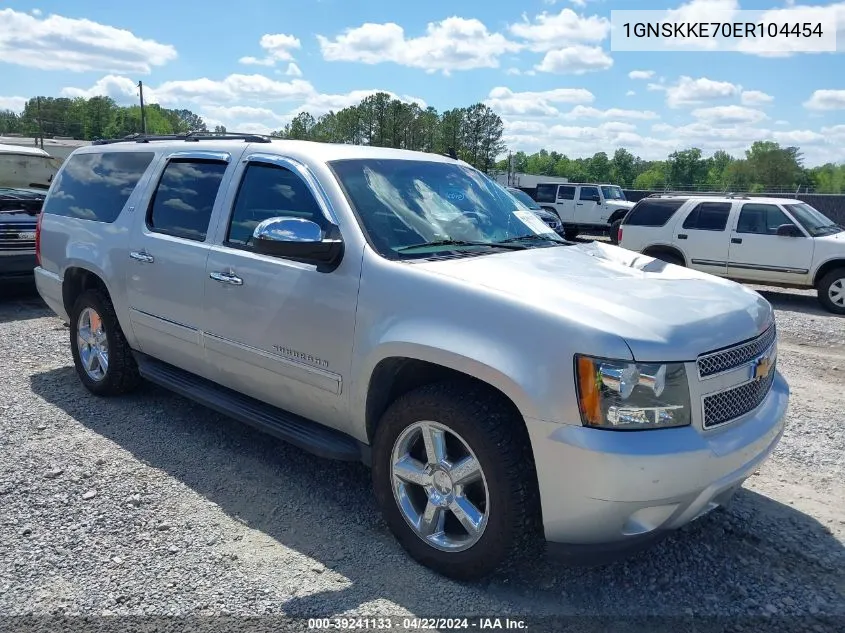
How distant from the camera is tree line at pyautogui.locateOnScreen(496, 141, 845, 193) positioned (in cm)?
7288

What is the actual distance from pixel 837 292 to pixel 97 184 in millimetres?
10372

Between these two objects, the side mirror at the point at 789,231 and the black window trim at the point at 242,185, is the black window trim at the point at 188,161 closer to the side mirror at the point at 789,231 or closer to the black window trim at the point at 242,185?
the black window trim at the point at 242,185

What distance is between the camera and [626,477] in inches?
96.6

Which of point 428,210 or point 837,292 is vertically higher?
point 428,210

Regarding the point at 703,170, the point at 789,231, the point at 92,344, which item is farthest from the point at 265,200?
the point at 703,170

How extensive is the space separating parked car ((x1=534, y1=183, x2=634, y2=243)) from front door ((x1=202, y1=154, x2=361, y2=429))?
19.8 m

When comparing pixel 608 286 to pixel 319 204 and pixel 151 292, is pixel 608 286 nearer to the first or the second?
pixel 319 204

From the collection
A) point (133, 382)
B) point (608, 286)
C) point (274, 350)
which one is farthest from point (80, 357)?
point (608, 286)

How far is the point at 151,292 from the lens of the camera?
4484 mm

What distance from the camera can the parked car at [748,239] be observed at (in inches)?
423

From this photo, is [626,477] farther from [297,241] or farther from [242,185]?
[242,185]

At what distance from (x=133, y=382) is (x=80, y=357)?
23.4 inches

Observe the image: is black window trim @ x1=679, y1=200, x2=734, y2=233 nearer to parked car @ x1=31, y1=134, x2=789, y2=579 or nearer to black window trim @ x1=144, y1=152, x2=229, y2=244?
parked car @ x1=31, y1=134, x2=789, y2=579

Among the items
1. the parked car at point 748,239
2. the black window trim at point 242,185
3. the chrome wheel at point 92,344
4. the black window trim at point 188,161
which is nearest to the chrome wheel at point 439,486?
the black window trim at point 242,185
